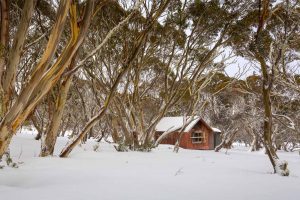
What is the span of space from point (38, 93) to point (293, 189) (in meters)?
3.98

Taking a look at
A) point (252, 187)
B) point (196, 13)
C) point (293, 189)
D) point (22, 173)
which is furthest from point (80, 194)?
point (196, 13)

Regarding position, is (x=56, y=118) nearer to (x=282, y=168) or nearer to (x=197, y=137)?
(x=282, y=168)

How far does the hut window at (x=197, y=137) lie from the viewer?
2979 cm

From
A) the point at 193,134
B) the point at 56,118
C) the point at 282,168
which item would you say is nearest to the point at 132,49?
the point at 56,118

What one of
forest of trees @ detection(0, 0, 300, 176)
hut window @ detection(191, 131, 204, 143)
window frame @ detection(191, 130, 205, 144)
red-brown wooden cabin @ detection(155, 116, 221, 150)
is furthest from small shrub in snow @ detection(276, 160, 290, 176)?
hut window @ detection(191, 131, 204, 143)

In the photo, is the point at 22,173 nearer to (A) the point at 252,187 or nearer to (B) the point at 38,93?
(B) the point at 38,93

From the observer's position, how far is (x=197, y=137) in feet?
97.7

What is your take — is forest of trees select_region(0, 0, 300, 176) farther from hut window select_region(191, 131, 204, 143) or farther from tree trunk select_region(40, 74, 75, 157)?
hut window select_region(191, 131, 204, 143)

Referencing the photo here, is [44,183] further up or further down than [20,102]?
further down

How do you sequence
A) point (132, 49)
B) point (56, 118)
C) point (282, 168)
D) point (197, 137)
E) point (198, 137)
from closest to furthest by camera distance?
point (282, 168) → point (56, 118) → point (132, 49) → point (197, 137) → point (198, 137)

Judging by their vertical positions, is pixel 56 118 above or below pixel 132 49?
below

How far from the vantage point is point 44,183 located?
13.1 ft

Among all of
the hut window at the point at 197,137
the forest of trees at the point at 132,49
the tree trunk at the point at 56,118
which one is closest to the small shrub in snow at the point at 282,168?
the forest of trees at the point at 132,49

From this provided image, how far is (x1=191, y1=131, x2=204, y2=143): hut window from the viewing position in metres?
29.8
